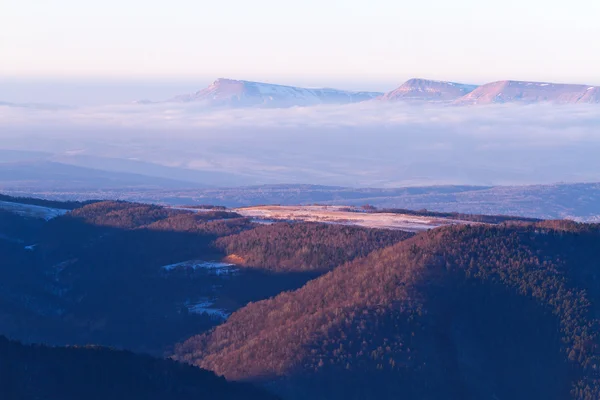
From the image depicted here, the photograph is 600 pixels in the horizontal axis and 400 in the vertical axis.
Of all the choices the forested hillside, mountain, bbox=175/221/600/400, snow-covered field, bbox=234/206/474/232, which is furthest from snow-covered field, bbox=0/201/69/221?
mountain, bbox=175/221/600/400

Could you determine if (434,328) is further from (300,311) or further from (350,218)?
(350,218)

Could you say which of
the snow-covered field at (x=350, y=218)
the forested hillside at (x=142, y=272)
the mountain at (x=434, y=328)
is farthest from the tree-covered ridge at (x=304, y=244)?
the snow-covered field at (x=350, y=218)

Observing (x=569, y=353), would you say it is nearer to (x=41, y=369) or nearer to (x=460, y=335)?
(x=460, y=335)

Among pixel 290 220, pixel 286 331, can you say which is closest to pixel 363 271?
pixel 286 331

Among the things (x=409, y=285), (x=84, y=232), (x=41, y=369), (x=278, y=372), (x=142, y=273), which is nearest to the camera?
(x=41, y=369)

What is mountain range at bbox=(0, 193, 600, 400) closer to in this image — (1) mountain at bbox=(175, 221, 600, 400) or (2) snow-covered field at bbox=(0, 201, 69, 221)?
(1) mountain at bbox=(175, 221, 600, 400)
